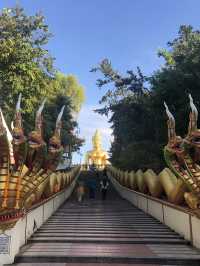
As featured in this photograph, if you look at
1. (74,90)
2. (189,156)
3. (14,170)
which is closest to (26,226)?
(14,170)

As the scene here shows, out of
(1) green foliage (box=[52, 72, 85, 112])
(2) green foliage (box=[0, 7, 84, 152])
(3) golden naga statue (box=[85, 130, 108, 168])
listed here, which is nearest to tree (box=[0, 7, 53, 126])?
(2) green foliage (box=[0, 7, 84, 152])

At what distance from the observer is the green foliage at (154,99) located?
1638 centimetres

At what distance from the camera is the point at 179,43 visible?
85.9 ft

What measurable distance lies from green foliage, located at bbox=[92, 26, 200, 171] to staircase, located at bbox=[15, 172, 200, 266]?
6.54 meters

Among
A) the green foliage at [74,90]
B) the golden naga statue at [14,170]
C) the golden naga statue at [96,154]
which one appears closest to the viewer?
the golden naga statue at [14,170]

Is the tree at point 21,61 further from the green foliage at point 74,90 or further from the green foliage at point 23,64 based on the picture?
the green foliage at point 74,90

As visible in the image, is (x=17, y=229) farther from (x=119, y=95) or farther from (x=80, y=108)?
(x=80, y=108)

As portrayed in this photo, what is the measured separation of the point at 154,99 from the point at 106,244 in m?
10.4

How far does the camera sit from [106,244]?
25.7 feet

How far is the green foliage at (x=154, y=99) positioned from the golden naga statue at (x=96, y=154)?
24.7 metres

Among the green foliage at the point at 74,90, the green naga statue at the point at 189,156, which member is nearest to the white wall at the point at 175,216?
the green naga statue at the point at 189,156

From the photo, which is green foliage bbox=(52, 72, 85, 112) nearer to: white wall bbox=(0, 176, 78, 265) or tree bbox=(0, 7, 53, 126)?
tree bbox=(0, 7, 53, 126)

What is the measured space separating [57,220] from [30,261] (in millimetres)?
5140

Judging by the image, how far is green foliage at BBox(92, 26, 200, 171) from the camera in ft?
53.7
